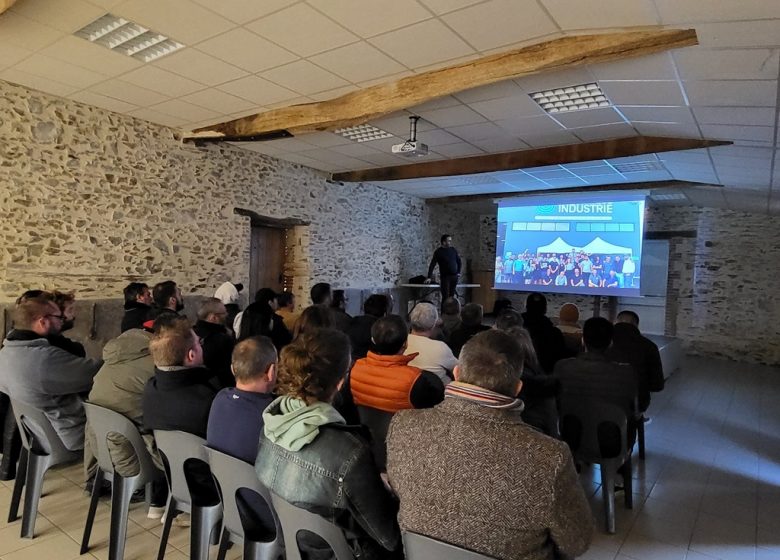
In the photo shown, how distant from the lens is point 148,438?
2285 mm

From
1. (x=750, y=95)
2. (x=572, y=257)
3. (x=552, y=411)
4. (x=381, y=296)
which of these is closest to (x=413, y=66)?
(x=381, y=296)

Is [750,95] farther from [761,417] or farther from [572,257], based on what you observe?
[572,257]

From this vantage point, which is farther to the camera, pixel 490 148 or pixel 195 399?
pixel 490 148

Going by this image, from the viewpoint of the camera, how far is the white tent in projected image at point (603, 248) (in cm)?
796

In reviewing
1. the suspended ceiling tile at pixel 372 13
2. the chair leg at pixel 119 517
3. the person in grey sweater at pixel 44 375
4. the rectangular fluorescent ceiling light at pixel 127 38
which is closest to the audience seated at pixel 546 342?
the suspended ceiling tile at pixel 372 13

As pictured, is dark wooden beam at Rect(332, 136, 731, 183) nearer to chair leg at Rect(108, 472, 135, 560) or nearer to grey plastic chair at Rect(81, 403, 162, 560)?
grey plastic chair at Rect(81, 403, 162, 560)

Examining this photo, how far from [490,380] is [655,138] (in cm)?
482

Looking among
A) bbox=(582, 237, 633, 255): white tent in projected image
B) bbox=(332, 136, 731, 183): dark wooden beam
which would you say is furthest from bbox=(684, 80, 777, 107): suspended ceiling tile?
bbox=(582, 237, 633, 255): white tent in projected image

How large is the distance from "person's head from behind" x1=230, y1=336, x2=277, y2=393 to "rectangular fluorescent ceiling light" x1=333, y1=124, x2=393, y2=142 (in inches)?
155

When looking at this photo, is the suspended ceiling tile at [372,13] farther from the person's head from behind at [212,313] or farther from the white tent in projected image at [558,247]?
the white tent in projected image at [558,247]

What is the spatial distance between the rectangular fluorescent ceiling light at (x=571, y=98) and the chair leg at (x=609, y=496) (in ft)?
9.37

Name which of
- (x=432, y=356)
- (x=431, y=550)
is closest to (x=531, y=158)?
(x=432, y=356)

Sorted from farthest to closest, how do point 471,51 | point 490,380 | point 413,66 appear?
1. point 413,66
2. point 471,51
3. point 490,380

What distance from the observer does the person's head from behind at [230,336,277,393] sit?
1893 millimetres
